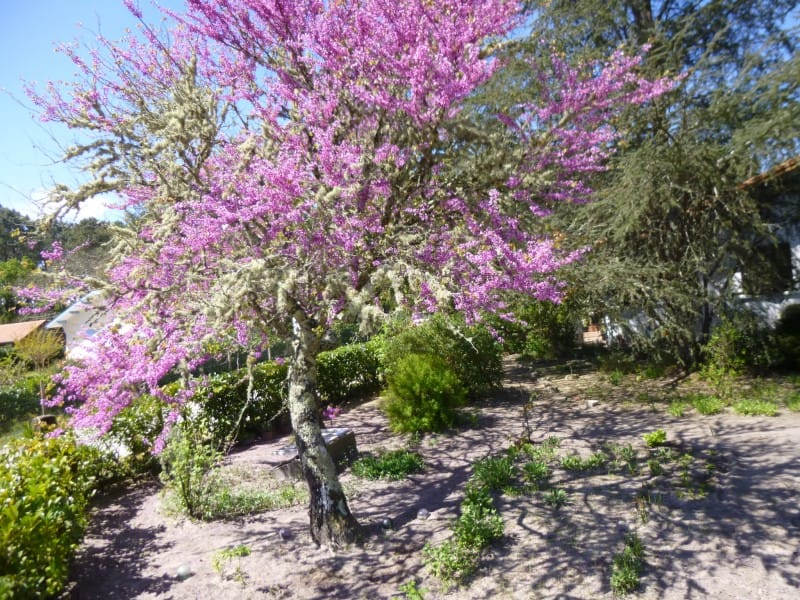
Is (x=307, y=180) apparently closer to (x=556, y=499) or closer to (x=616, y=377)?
(x=556, y=499)

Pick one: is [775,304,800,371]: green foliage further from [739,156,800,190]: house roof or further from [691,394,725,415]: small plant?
[739,156,800,190]: house roof

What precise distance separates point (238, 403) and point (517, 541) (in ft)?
20.9

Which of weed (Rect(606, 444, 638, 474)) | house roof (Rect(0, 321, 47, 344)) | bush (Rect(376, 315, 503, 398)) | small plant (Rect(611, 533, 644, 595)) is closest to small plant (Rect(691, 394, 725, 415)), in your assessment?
weed (Rect(606, 444, 638, 474))

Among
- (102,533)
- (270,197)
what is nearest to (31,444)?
(102,533)

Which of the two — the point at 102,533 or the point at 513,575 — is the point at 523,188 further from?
the point at 102,533

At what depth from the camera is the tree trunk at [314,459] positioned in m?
4.61

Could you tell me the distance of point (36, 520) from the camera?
3.81 metres

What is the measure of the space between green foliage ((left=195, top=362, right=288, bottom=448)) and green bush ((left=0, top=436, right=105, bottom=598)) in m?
2.82

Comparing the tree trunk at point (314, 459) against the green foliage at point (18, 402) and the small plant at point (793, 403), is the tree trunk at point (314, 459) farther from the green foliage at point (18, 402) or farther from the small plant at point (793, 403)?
the green foliage at point (18, 402)

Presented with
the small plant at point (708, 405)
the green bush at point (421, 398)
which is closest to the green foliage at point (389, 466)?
the green bush at point (421, 398)

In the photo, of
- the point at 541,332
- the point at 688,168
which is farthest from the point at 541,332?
the point at 688,168

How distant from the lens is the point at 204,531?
5.22 m

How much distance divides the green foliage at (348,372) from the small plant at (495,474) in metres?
6.07

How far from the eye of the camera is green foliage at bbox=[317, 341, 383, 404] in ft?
37.6
